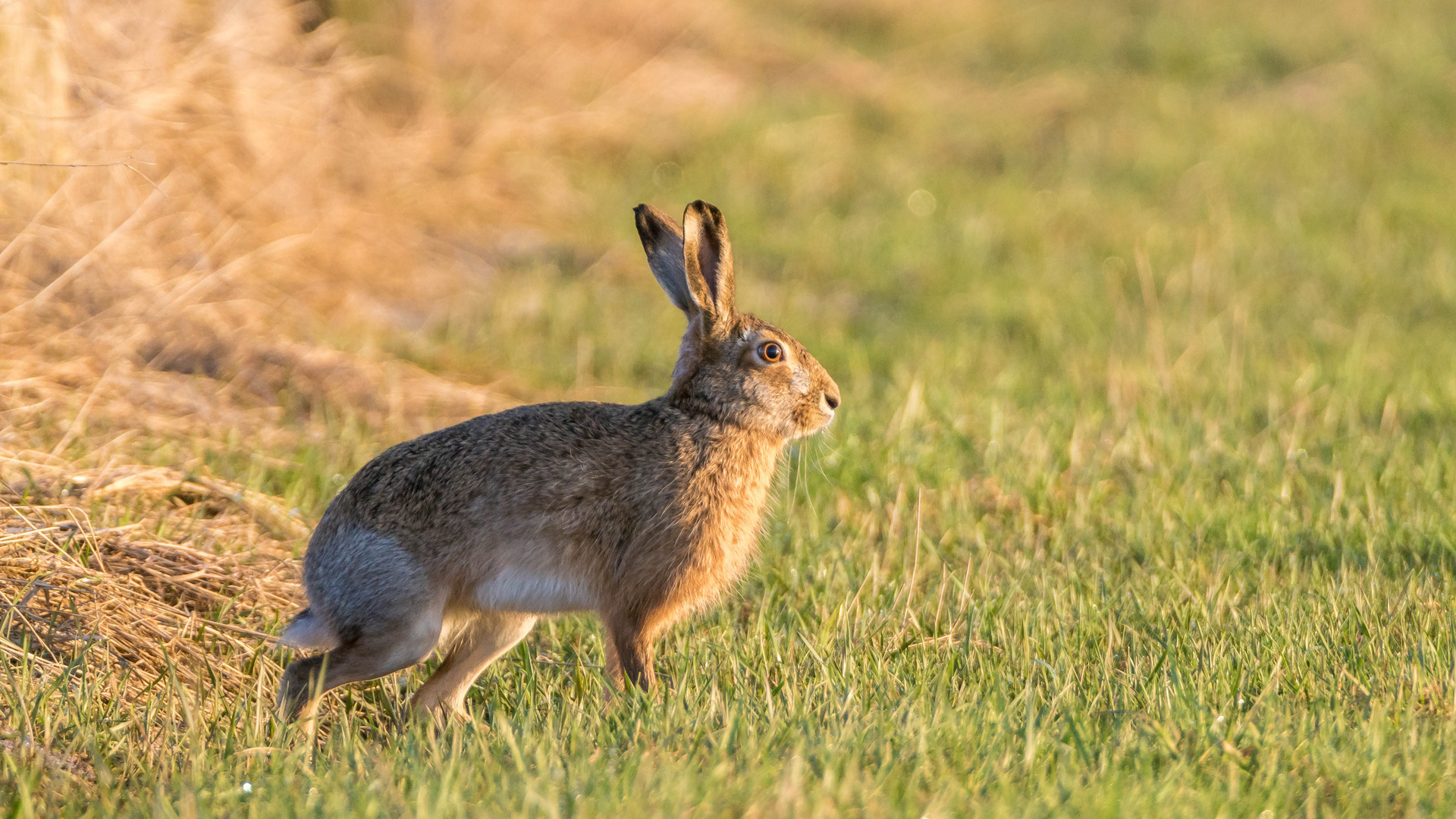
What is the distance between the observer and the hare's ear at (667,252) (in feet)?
14.7

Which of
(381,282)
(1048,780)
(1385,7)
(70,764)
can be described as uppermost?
(1385,7)

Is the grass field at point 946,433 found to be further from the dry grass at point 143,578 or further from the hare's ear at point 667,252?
the hare's ear at point 667,252

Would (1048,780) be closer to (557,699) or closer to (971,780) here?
(971,780)

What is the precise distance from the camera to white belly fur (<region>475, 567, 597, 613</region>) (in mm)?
3979

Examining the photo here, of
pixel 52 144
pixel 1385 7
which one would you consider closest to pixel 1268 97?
pixel 1385 7

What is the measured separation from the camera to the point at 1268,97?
1354 centimetres

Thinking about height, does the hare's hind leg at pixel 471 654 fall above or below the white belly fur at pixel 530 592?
below

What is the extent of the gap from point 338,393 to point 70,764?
338cm

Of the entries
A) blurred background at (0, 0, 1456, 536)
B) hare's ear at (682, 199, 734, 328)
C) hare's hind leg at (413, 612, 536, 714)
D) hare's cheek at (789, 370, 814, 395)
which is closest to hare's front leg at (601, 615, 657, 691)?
hare's hind leg at (413, 612, 536, 714)

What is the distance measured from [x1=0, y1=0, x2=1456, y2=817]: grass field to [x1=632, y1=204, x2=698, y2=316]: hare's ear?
2.39 ft

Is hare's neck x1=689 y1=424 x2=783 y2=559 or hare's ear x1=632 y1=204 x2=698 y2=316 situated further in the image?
hare's ear x1=632 y1=204 x2=698 y2=316

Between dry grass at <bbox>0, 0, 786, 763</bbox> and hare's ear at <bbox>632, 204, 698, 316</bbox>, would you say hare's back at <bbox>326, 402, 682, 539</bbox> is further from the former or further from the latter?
dry grass at <bbox>0, 0, 786, 763</bbox>

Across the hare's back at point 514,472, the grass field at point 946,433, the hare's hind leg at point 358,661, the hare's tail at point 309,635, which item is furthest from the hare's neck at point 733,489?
the hare's tail at point 309,635

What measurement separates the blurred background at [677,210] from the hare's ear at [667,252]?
158cm
